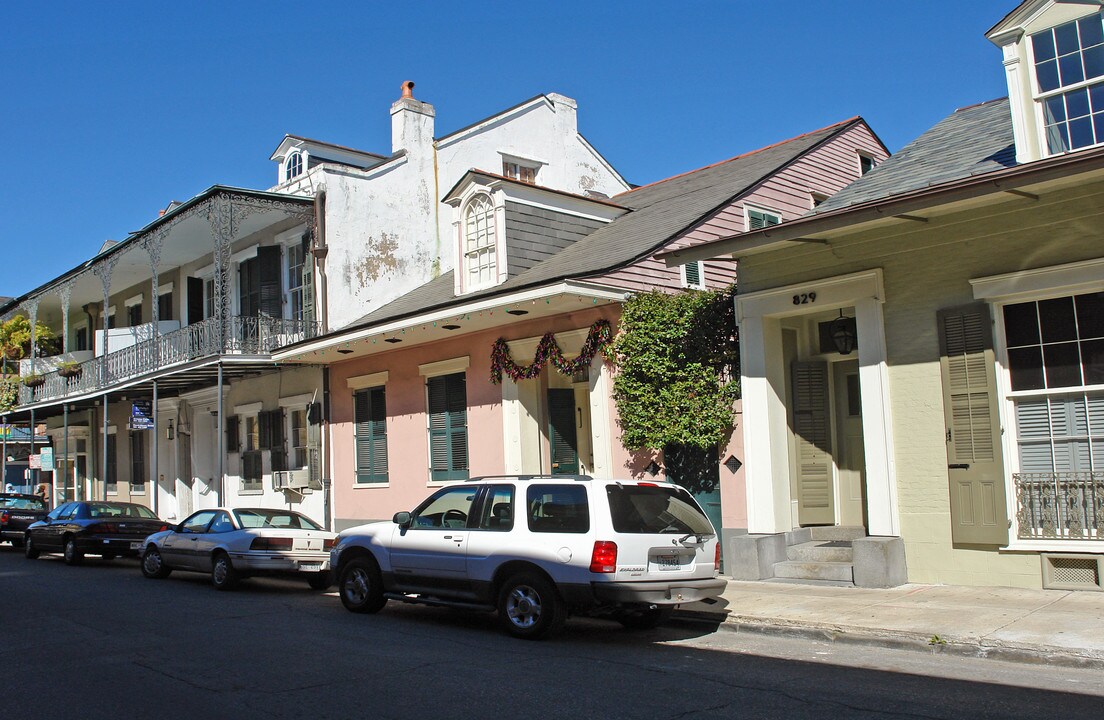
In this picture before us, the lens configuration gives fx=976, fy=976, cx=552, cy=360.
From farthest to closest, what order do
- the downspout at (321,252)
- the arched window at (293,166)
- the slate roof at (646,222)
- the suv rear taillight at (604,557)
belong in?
the arched window at (293,166), the downspout at (321,252), the slate roof at (646,222), the suv rear taillight at (604,557)

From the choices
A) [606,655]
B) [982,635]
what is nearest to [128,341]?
[606,655]

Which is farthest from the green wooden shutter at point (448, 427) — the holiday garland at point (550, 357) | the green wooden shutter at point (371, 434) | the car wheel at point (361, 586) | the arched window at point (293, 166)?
the arched window at point (293, 166)

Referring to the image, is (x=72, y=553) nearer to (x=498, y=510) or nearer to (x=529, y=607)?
(x=498, y=510)

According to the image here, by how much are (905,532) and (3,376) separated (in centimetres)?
3001

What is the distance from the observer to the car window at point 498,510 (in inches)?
385

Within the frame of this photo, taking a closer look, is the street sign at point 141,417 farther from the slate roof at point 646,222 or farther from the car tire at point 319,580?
the car tire at point 319,580

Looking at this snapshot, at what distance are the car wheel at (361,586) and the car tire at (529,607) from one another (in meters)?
2.04

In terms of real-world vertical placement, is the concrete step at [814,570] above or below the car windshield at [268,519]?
below

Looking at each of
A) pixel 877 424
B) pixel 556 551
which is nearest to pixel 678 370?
pixel 877 424

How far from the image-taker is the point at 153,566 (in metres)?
15.9

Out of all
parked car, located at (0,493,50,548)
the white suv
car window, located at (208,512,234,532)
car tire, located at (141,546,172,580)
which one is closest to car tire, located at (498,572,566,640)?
the white suv

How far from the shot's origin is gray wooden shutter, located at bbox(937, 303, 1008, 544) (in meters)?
10.7

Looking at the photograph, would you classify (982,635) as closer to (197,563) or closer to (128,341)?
(197,563)

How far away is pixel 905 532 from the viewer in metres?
11.4
